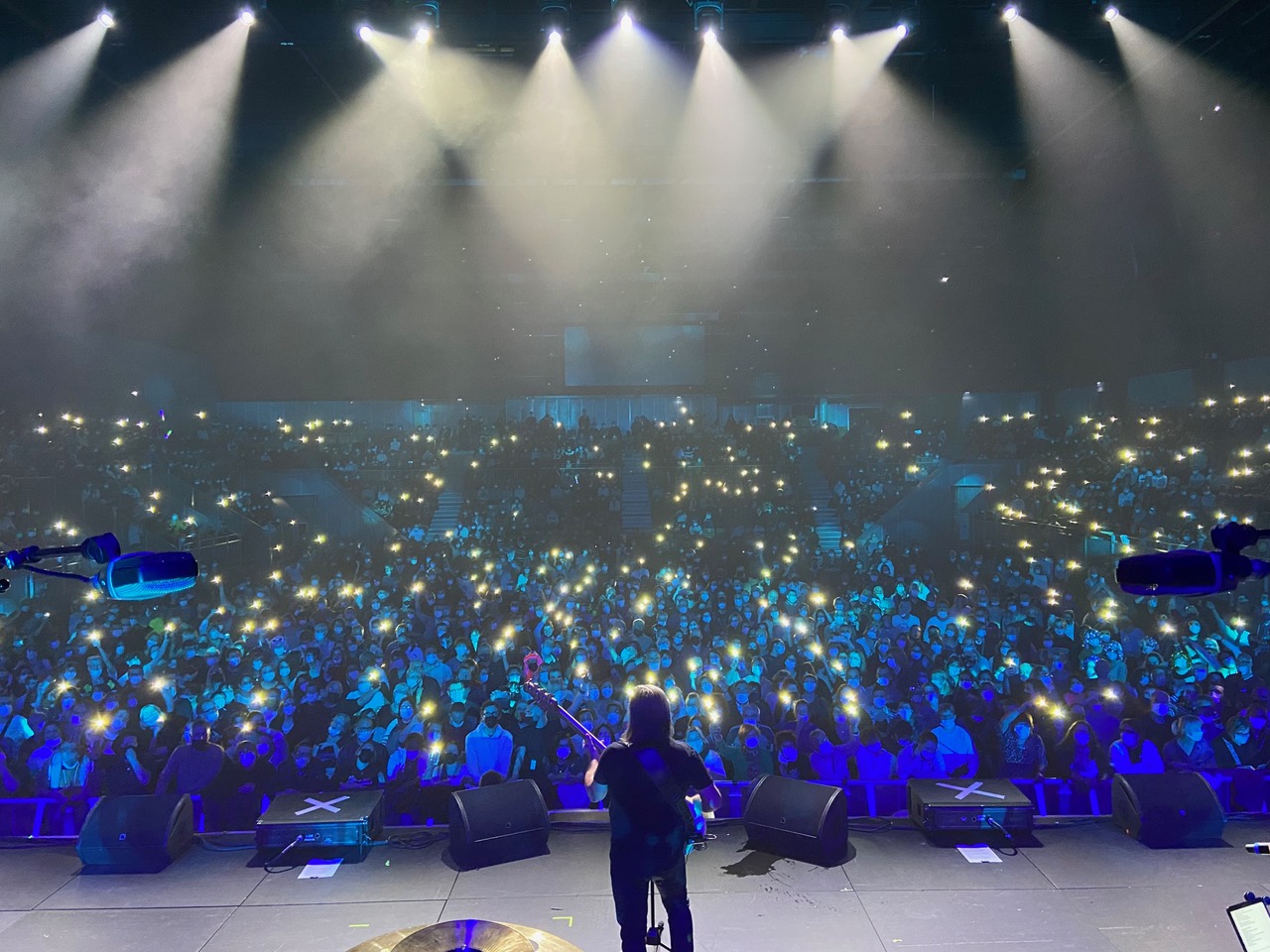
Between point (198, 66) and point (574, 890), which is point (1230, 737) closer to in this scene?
point (574, 890)

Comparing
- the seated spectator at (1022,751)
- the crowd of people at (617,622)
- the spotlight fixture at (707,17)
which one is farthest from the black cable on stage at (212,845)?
the spotlight fixture at (707,17)

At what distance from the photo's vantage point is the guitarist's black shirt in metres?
3.62

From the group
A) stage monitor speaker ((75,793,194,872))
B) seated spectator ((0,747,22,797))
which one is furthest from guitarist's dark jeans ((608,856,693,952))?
seated spectator ((0,747,22,797))

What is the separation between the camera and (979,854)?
592 centimetres

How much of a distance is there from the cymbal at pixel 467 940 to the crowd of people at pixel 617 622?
136cm

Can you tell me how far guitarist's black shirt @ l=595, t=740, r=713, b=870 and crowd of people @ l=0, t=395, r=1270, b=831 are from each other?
2.89ft

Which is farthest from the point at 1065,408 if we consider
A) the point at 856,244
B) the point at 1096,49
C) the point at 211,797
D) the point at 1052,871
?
the point at 211,797

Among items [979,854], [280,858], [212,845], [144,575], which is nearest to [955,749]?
[979,854]

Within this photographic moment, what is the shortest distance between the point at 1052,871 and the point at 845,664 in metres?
3.49

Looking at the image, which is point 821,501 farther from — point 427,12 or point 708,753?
point 427,12

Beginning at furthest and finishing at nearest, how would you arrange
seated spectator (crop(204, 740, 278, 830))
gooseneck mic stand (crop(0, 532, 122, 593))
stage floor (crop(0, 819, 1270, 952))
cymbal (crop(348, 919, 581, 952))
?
seated spectator (crop(204, 740, 278, 830))
stage floor (crop(0, 819, 1270, 952))
cymbal (crop(348, 919, 581, 952))
gooseneck mic stand (crop(0, 532, 122, 593))

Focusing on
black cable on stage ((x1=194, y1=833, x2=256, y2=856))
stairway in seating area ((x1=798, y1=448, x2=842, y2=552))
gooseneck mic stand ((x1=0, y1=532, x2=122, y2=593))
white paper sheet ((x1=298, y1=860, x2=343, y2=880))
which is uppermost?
stairway in seating area ((x1=798, y1=448, x2=842, y2=552))

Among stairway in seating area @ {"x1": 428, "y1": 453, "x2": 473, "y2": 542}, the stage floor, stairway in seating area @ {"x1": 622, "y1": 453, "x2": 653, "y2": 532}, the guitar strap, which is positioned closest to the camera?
the guitar strap

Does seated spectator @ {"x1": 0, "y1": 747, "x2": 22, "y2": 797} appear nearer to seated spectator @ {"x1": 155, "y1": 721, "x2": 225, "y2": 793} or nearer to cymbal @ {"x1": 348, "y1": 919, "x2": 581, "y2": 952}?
seated spectator @ {"x1": 155, "y1": 721, "x2": 225, "y2": 793}
